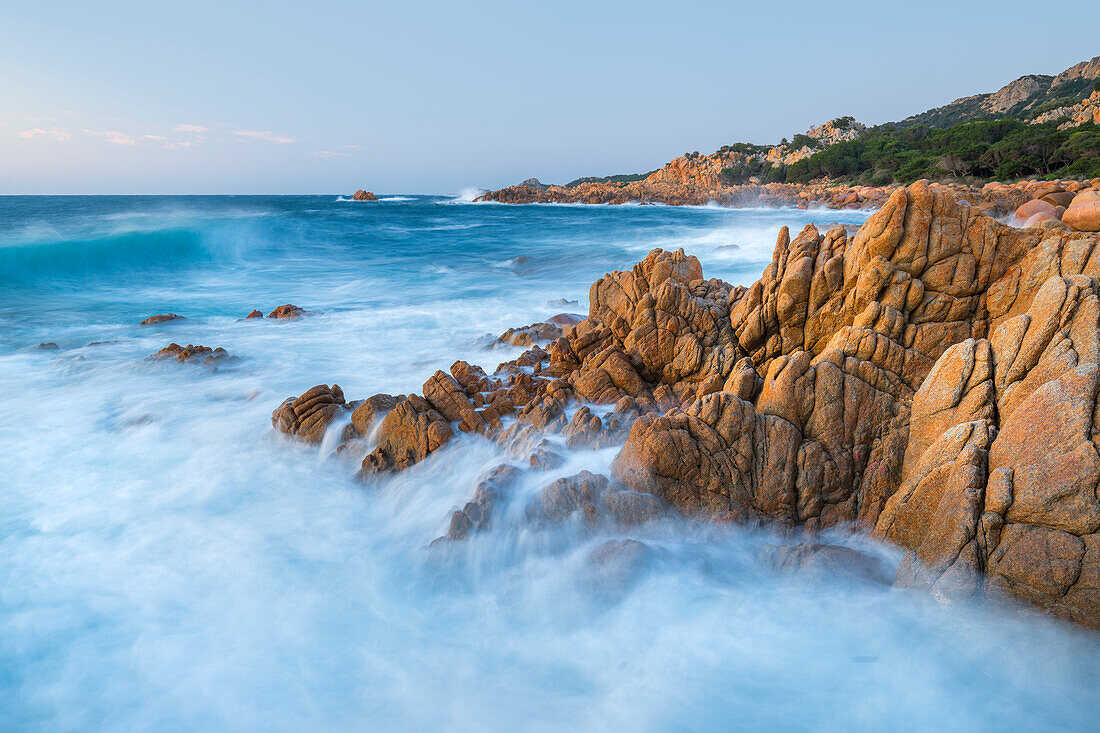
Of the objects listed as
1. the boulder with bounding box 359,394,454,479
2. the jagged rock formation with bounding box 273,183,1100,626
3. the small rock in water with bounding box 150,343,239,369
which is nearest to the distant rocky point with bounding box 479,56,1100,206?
the jagged rock formation with bounding box 273,183,1100,626

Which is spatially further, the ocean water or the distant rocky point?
the distant rocky point

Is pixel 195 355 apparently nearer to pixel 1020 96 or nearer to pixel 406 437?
pixel 406 437

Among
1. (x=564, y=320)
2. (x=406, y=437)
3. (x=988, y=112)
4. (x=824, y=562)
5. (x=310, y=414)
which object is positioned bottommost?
(x=824, y=562)

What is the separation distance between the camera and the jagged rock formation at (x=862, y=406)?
464 centimetres

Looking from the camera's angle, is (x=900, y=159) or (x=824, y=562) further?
(x=900, y=159)

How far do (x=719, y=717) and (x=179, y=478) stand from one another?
26.7 feet

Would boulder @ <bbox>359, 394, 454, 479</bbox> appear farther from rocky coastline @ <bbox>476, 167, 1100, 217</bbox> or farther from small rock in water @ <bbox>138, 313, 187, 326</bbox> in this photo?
rocky coastline @ <bbox>476, 167, 1100, 217</bbox>

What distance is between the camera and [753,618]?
17.7 feet

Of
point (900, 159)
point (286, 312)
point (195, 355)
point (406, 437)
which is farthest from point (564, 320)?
point (900, 159)

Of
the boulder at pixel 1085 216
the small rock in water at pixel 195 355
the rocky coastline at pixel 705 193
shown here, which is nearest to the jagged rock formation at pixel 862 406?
the small rock in water at pixel 195 355

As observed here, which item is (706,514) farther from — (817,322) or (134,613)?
(134,613)

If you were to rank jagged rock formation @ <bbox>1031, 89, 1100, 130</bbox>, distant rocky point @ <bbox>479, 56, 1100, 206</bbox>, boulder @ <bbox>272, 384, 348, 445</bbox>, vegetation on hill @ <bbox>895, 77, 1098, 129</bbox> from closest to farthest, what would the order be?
boulder @ <bbox>272, 384, 348, 445</bbox>, distant rocky point @ <bbox>479, 56, 1100, 206</bbox>, jagged rock formation @ <bbox>1031, 89, 1100, 130</bbox>, vegetation on hill @ <bbox>895, 77, 1098, 129</bbox>

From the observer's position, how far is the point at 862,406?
629 cm

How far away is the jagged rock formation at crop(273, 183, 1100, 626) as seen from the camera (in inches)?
183
